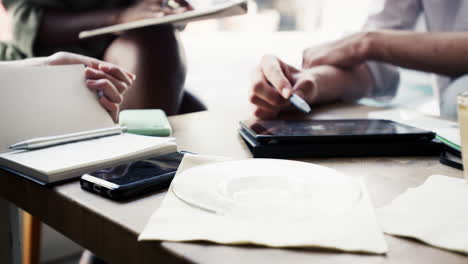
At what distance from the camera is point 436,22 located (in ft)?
4.04

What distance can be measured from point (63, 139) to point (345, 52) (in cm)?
68

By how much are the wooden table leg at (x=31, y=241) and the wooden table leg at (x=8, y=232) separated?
16.6 inches

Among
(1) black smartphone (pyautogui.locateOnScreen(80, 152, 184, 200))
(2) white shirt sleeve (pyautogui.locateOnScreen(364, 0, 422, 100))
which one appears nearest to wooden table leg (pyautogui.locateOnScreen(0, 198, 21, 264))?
(1) black smartphone (pyautogui.locateOnScreen(80, 152, 184, 200))

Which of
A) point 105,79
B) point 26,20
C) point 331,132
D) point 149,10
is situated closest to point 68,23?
point 26,20

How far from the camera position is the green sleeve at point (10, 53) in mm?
1164

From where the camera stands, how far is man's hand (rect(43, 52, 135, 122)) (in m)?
0.63

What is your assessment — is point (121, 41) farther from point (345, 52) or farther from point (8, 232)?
point (8, 232)

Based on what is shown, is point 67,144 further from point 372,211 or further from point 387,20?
point 387,20

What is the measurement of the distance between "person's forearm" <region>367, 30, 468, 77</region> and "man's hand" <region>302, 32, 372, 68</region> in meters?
0.01

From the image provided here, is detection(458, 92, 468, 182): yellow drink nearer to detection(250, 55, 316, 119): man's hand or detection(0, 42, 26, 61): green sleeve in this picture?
detection(250, 55, 316, 119): man's hand

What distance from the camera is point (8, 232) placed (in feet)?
1.72

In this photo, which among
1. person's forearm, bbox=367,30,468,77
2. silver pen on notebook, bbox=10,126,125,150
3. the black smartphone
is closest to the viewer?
the black smartphone

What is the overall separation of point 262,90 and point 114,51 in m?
0.50

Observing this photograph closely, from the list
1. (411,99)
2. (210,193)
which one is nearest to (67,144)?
(210,193)
